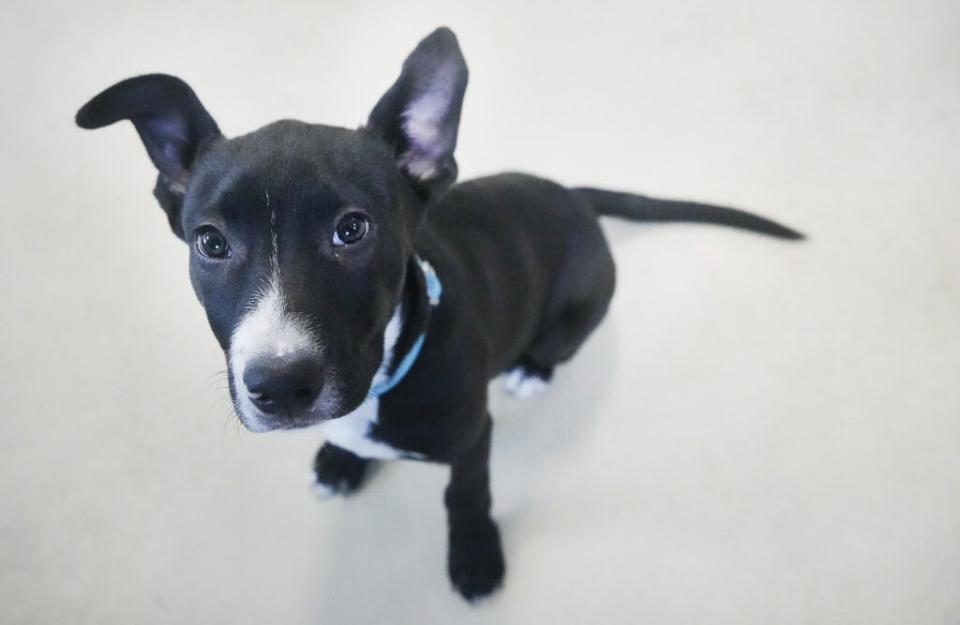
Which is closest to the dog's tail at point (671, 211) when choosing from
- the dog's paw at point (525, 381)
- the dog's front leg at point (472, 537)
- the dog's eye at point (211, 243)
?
the dog's paw at point (525, 381)

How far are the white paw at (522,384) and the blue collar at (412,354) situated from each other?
79cm

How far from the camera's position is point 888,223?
8.49 feet

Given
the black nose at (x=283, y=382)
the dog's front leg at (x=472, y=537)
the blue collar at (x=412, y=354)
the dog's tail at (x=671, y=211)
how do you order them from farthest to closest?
the dog's tail at (x=671, y=211) → the dog's front leg at (x=472, y=537) → the blue collar at (x=412, y=354) → the black nose at (x=283, y=382)

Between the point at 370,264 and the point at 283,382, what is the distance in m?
0.27

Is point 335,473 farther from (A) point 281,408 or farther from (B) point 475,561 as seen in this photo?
(A) point 281,408

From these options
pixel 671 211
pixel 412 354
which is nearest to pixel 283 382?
pixel 412 354

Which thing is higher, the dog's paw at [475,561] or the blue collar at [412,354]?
the blue collar at [412,354]

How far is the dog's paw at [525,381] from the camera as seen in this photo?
2.27 m

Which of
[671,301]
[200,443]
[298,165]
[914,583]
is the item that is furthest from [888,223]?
[200,443]

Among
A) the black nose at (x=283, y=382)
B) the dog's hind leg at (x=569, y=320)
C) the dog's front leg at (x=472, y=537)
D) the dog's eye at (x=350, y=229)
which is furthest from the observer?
the dog's hind leg at (x=569, y=320)

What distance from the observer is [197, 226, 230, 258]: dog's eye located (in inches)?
50.4

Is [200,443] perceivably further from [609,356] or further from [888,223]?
[888,223]

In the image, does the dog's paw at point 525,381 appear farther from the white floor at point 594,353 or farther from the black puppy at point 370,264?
the black puppy at point 370,264

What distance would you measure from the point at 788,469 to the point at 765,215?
1.00m
